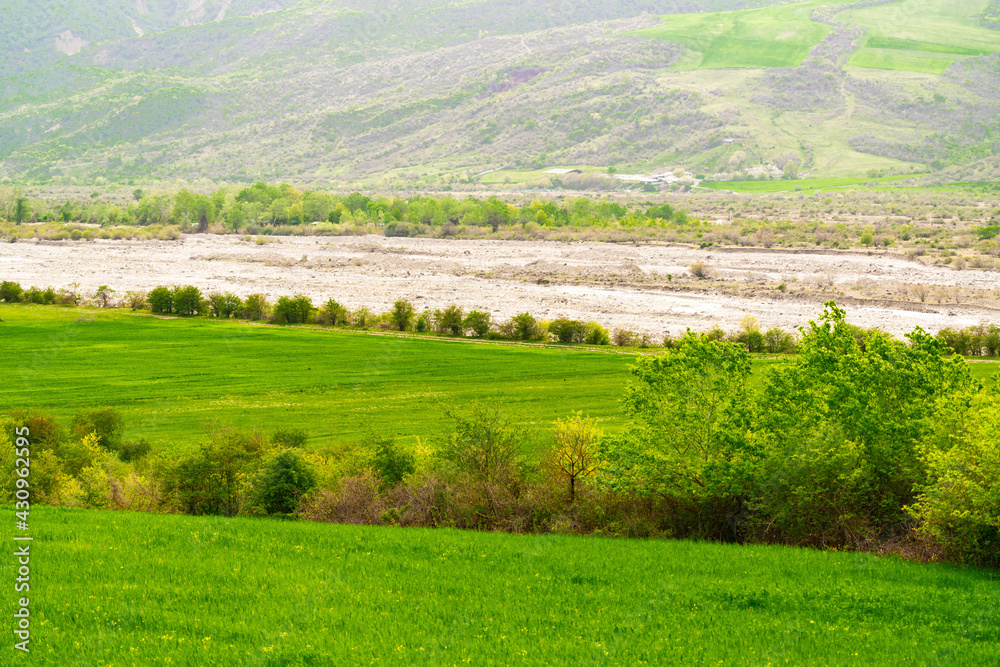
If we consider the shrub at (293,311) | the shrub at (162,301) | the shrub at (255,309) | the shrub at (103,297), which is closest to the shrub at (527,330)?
the shrub at (293,311)

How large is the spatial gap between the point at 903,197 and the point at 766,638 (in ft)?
668

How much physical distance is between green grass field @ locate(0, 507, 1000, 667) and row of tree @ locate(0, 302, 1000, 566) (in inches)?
80.9

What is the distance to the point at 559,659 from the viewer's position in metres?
15.6

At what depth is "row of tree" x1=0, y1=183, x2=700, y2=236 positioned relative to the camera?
17012 centimetres

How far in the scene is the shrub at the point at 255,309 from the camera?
295 feet

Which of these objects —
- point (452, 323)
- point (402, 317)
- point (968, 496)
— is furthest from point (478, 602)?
point (402, 317)

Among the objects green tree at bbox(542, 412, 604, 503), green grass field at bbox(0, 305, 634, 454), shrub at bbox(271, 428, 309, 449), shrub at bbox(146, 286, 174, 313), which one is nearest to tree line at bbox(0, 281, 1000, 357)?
shrub at bbox(146, 286, 174, 313)

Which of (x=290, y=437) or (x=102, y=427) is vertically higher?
(x=290, y=437)

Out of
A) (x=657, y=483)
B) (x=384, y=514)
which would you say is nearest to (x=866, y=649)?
(x=657, y=483)

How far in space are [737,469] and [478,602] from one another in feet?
30.3

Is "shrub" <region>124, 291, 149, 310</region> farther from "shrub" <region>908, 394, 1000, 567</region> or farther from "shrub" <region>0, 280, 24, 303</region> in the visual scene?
"shrub" <region>908, 394, 1000, 567</region>

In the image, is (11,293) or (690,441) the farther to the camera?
(11,293)

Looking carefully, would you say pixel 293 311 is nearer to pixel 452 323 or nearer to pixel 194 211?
pixel 452 323

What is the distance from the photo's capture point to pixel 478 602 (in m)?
18.6
